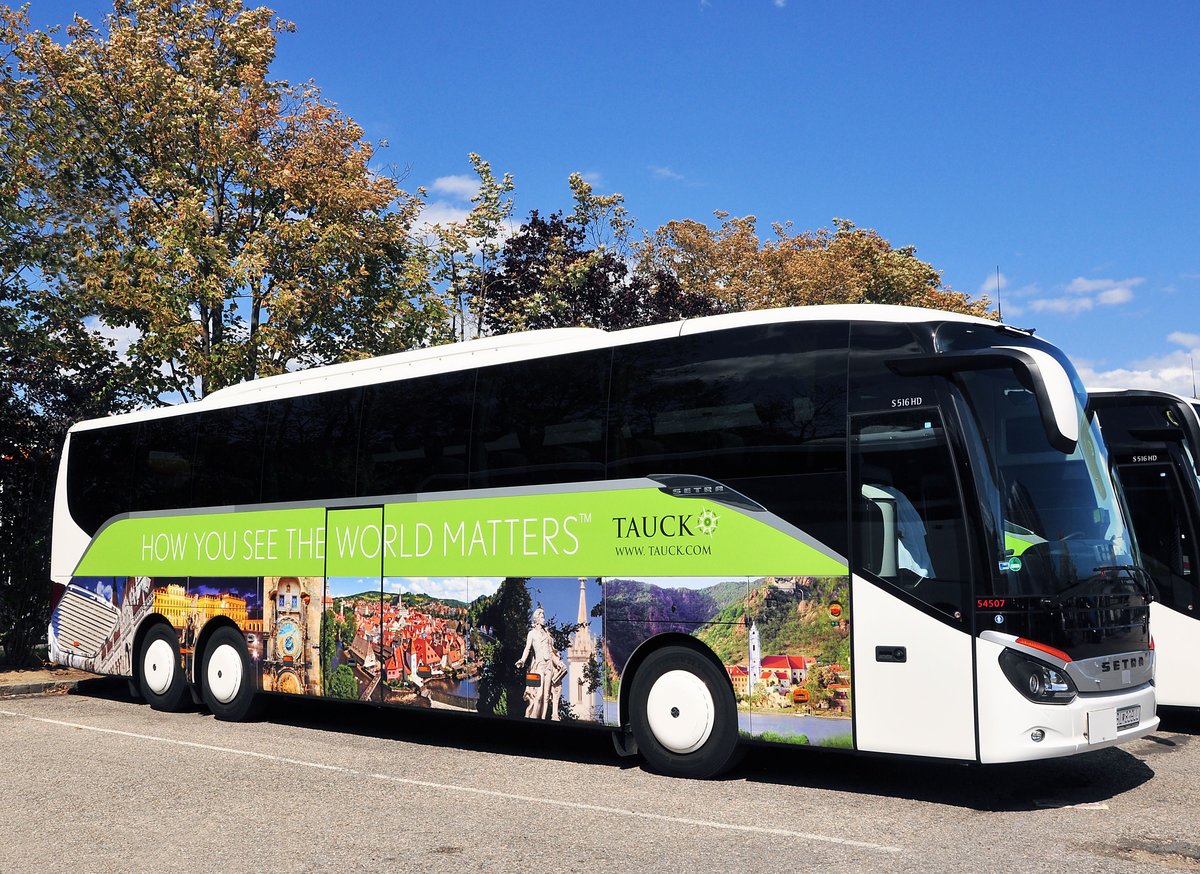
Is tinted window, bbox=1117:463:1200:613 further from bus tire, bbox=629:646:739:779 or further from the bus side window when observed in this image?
bus tire, bbox=629:646:739:779

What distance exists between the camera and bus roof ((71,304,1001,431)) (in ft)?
29.0

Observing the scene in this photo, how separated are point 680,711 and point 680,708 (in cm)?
3

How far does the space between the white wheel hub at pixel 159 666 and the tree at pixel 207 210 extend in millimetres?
6232

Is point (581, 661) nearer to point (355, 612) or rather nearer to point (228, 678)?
point (355, 612)

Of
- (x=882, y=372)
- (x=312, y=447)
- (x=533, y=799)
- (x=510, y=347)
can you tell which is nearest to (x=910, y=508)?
(x=882, y=372)

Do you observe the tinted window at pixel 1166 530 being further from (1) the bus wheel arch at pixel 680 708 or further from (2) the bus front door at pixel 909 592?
(1) the bus wheel arch at pixel 680 708

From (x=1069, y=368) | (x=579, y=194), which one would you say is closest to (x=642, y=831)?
(x=1069, y=368)

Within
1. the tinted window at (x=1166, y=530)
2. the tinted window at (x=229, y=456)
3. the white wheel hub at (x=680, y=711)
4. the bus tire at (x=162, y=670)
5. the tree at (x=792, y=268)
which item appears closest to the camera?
the white wheel hub at (x=680, y=711)

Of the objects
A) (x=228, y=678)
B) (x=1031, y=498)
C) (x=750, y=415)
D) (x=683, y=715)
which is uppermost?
(x=750, y=415)

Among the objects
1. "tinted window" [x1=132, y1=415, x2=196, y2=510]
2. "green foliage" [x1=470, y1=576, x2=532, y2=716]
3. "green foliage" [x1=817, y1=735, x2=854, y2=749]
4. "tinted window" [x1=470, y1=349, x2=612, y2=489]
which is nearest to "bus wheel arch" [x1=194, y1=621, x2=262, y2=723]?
"tinted window" [x1=132, y1=415, x2=196, y2=510]

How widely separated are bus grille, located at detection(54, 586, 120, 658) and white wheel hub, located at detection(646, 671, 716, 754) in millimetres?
8511

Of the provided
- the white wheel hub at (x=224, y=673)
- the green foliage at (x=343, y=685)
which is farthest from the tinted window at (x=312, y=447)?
the white wheel hub at (x=224, y=673)

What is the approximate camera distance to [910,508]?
324 inches

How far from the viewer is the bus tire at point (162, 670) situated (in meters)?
14.2
